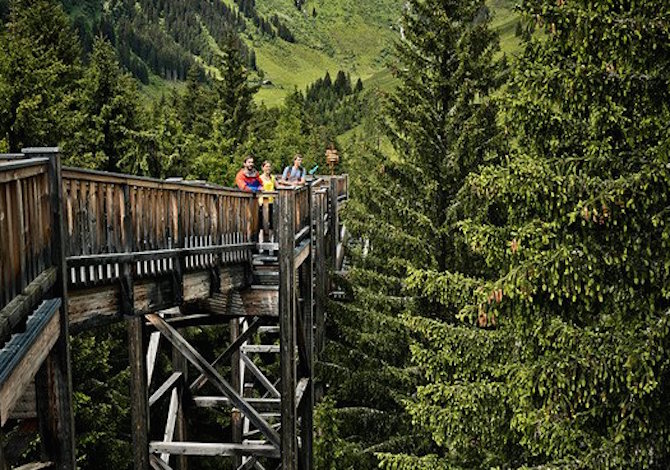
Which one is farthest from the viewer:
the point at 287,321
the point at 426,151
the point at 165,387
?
the point at 426,151

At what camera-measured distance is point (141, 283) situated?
768cm

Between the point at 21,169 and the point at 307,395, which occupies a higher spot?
the point at 21,169

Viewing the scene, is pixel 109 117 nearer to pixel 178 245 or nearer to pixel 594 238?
pixel 178 245

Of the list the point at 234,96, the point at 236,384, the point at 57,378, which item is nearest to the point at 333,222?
the point at 236,384

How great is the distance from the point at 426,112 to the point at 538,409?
7.86 m

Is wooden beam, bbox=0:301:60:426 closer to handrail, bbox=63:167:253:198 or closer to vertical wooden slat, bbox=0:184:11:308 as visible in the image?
vertical wooden slat, bbox=0:184:11:308

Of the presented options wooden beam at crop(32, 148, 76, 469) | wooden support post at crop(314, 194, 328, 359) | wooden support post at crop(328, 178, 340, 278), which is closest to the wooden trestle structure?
wooden beam at crop(32, 148, 76, 469)

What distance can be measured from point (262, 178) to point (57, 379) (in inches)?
335

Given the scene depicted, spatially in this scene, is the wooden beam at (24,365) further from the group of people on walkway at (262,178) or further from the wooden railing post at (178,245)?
the group of people on walkway at (262,178)

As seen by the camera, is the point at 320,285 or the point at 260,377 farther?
the point at 320,285

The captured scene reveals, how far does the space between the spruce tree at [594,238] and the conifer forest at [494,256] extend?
0.07ft

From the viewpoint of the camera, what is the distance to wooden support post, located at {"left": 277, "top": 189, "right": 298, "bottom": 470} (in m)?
9.97

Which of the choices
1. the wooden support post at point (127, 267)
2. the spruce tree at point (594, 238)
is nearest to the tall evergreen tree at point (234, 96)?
the spruce tree at point (594, 238)

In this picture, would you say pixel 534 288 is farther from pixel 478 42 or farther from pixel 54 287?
pixel 478 42
